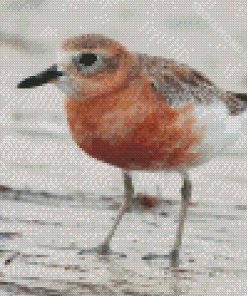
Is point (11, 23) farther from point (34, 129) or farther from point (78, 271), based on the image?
point (78, 271)

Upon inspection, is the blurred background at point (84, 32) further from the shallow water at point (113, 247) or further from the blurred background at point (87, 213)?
the shallow water at point (113, 247)

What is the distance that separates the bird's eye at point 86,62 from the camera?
3840 mm

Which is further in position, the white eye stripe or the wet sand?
the white eye stripe

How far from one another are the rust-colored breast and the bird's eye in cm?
17

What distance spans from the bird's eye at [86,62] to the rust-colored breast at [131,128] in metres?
0.17

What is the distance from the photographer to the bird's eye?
384 centimetres

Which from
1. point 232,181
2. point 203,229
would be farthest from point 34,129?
point 203,229

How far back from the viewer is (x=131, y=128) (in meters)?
3.91

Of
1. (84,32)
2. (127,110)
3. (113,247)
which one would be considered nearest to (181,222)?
(113,247)

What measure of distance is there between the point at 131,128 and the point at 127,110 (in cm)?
10

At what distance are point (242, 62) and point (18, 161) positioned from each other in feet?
20.2

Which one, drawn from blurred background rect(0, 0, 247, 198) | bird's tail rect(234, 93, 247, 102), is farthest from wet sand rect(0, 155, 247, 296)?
blurred background rect(0, 0, 247, 198)

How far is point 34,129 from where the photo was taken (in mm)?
7320

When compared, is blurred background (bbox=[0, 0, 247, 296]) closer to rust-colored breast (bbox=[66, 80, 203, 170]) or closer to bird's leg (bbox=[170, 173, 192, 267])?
bird's leg (bbox=[170, 173, 192, 267])
